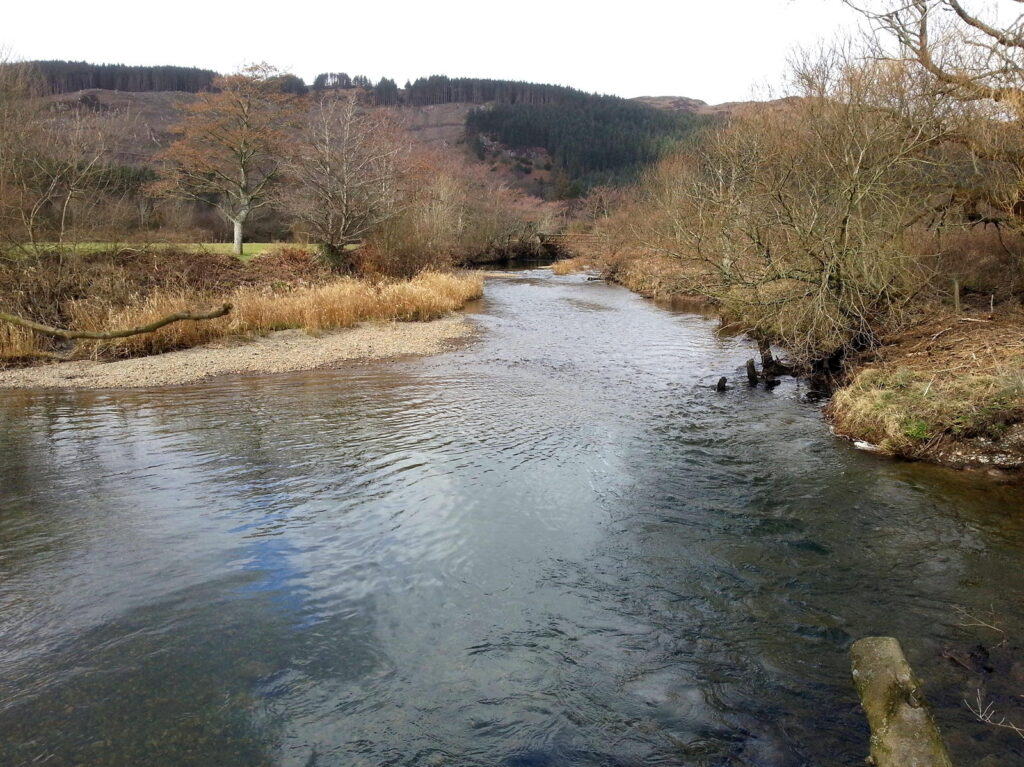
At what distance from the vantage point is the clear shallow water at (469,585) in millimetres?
4184

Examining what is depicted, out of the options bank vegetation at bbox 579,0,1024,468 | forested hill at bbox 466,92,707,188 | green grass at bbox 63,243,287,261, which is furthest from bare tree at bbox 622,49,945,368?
forested hill at bbox 466,92,707,188

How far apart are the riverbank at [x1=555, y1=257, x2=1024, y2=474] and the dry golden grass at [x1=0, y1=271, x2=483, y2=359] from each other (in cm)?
1104

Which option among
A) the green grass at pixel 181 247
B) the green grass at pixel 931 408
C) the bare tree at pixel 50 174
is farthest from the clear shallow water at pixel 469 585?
the green grass at pixel 181 247

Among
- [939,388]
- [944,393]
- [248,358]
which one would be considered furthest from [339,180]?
[944,393]

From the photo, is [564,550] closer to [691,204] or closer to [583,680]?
[583,680]

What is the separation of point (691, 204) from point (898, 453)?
8369mm

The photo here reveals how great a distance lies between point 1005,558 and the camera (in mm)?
6250

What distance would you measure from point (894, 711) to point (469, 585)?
3552 millimetres

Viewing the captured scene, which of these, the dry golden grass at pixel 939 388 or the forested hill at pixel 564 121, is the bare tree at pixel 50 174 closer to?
the dry golden grass at pixel 939 388

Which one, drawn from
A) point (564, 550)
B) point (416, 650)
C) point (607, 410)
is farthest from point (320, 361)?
point (416, 650)

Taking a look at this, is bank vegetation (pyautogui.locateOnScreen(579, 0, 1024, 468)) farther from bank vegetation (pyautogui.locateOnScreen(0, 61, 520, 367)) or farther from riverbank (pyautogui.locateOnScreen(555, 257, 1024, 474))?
bank vegetation (pyautogui.locateOnScreen(0, 61, 520, 367))

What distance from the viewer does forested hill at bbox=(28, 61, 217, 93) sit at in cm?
11450

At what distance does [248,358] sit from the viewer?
615 inches

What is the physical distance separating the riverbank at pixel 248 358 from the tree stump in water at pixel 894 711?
1323cm
